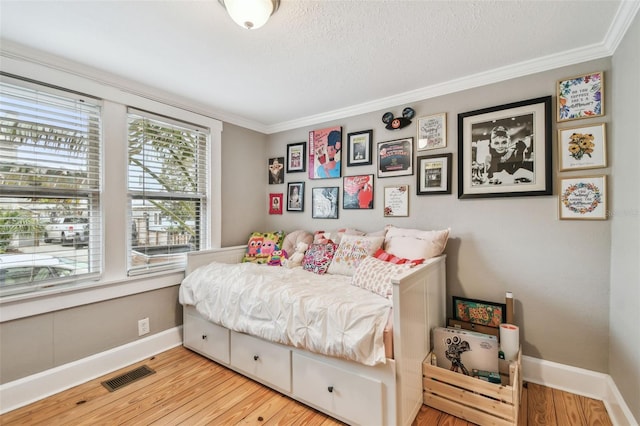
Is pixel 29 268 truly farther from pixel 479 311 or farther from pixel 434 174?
pixel 479 311

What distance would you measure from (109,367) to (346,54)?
2898 mm

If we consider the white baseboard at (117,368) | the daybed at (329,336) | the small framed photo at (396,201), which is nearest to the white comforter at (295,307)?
the daybed at (329,336)

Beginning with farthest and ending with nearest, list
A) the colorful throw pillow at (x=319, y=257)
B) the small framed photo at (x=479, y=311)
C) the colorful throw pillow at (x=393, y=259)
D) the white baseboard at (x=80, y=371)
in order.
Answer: the colorful throw pillow at (x=319, y=257) → the small framed photo at (x=479, y=311) → the colorful throw pillow at (x=393, y=259) → the white baseboard at (x=80, y=371)

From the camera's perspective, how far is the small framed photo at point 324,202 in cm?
298

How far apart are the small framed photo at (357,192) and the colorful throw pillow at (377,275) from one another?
87 cm

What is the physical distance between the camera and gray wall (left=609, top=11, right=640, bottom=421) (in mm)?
1443

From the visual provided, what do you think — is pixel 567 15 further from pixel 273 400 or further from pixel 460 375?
pixel 273 400

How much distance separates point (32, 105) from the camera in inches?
74.7

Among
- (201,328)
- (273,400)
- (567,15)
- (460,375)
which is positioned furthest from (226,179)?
(567,15)

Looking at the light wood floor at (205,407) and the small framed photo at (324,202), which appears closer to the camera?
the light wood floor at (205,407)

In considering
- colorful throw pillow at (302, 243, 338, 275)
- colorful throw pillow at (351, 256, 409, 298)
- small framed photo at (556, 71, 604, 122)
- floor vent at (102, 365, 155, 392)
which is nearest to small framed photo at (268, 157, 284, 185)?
colorful throw pillow at (302, 243, 338, 275)

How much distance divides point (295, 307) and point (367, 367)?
52 centimetres

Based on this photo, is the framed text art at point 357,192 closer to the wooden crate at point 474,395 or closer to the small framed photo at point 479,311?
the small framed photo at point 479,311

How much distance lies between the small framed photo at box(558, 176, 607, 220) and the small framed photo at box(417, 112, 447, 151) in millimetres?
878
